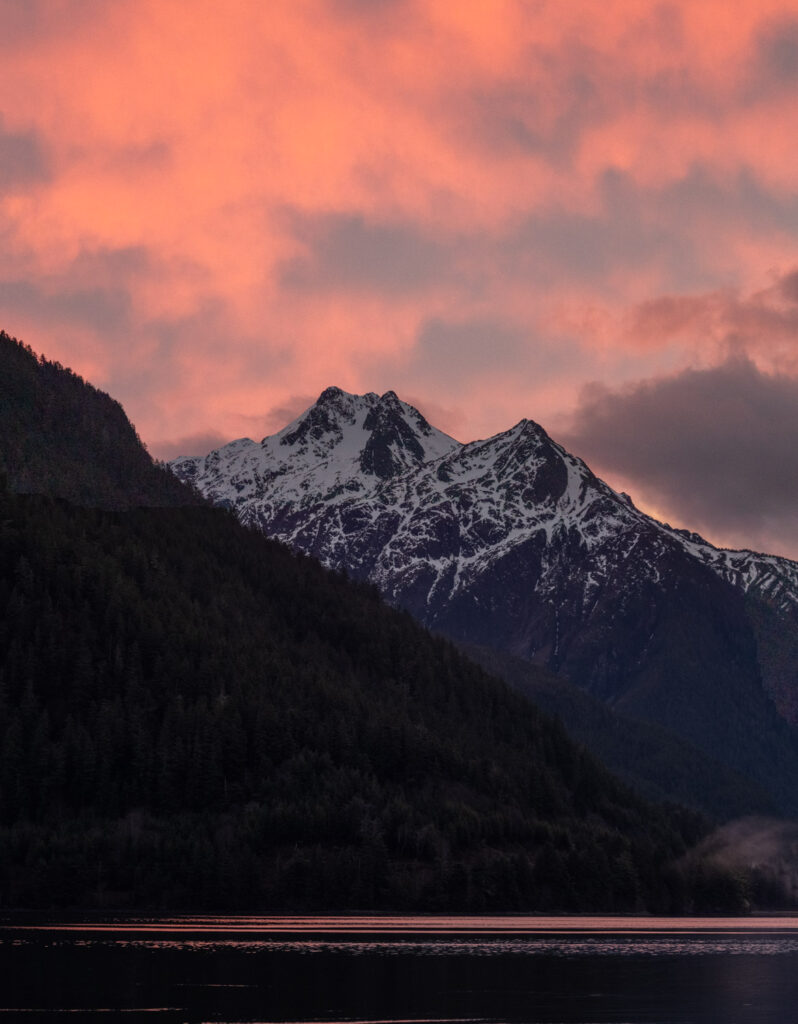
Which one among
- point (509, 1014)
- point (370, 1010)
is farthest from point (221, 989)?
point (509, 1014)

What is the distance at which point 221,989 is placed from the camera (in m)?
173

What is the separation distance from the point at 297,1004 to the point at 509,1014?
21.7 m

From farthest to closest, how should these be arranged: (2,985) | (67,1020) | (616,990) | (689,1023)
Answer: (616,990)
(2,985)
(689,1023)
(67,1020)

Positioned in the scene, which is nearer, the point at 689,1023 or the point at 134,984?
the point at 689,1023

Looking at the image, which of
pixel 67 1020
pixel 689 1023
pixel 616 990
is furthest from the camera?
pixel 616 990

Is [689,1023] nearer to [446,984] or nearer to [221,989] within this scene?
[446,984]

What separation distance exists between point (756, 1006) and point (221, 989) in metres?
58.3

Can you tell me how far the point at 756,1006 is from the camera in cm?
17350

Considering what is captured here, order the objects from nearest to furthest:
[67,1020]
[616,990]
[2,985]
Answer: [67,1020] < [2,985] < [616,990]

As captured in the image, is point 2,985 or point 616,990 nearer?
point 2,985

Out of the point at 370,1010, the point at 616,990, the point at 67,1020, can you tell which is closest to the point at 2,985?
the point at 67,1020

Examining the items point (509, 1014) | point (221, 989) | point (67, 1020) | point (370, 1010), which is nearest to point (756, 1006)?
point (509, 1014)

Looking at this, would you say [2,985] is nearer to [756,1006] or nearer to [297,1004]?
[297,1004]

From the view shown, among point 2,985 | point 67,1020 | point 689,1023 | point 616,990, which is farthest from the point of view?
point 616,990
